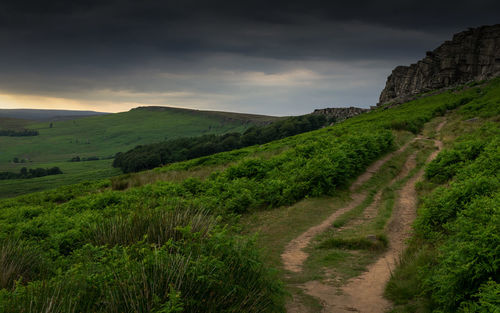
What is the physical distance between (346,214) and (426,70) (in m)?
102

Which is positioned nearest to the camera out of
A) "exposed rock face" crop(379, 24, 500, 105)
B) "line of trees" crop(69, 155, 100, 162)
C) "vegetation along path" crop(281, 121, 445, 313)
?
"vegetation along path" crop(281, 121, 445, 313)

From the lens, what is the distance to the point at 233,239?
21.4ft

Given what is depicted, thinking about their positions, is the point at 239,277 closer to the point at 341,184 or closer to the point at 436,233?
the point at 436,233

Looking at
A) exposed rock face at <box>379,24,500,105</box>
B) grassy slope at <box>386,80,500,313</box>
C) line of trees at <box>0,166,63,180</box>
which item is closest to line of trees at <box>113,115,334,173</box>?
line of trees at <box>0,166,63,180</box>

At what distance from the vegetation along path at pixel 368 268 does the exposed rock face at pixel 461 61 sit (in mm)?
70243

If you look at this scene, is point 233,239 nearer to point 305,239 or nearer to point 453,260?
point 453,260

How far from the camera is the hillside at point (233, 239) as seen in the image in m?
4.85

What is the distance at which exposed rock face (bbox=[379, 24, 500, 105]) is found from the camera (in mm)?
78688

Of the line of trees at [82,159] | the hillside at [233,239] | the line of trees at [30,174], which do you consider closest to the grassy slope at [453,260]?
the hillside at [233,239]

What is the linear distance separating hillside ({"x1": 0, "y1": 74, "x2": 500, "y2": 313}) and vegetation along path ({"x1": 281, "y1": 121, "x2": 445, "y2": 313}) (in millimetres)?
89

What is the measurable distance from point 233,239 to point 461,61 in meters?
99.1

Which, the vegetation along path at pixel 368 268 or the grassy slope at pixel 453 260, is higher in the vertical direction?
the grassy slope at pixel 453 260

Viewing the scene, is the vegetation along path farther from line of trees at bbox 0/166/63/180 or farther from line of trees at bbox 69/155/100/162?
line of trees at bbox 69/155/100/162

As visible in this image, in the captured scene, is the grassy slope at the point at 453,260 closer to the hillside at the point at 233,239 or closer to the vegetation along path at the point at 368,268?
the hillside at the point at 233,239
